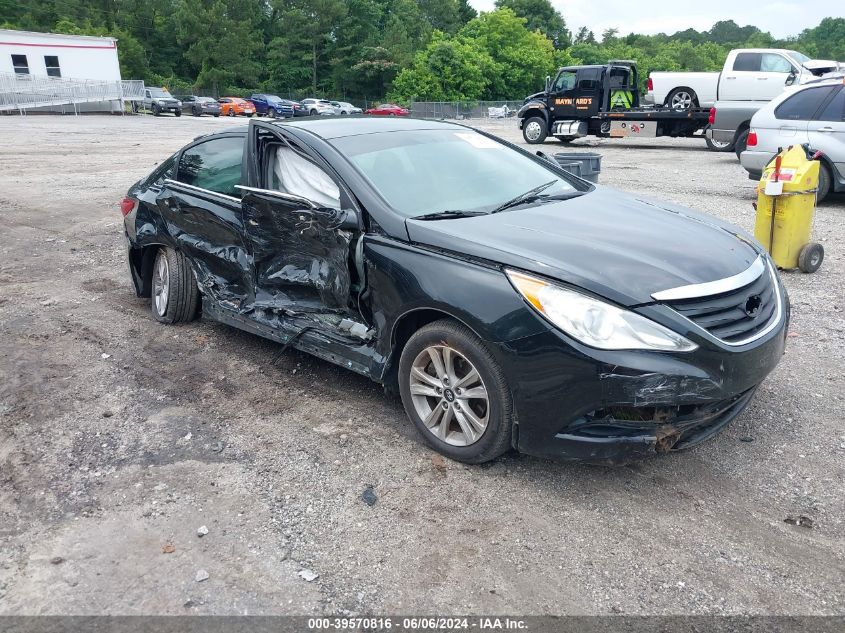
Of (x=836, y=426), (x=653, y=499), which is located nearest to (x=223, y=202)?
(x=653, y=499)

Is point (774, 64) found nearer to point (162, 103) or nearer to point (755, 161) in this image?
point (755, 161)

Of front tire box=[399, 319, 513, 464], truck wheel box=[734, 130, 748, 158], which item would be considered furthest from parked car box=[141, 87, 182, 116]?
front tire box=[399, 319, 513, 464]

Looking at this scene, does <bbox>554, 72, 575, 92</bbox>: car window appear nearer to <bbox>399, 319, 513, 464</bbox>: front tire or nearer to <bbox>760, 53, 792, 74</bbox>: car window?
<bbox>760, 53, 792, 74</bbox>: car window

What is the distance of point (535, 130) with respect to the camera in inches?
844

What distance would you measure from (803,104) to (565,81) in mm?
11747

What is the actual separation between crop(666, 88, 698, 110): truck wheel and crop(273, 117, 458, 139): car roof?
16.8 meters

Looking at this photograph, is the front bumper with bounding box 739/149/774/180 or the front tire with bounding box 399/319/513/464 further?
the front bumper with bounding box 739/149/774/180

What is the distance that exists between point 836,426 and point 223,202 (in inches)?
155

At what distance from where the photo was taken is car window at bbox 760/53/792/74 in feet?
57.3

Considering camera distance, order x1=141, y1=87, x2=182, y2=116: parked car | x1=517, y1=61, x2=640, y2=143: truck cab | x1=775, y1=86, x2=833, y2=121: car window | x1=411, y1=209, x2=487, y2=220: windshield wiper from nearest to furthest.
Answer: x1=411, y1=209, x2=487, y2=220: windshield wiper
x1=775, y1=86, x2=833, y2=121: car window
x1=517, y1=61, x2=640, y2=143: truck cab
x1=141, y1=87, x2=182, y2=116: parked car

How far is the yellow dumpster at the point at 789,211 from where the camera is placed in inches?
257

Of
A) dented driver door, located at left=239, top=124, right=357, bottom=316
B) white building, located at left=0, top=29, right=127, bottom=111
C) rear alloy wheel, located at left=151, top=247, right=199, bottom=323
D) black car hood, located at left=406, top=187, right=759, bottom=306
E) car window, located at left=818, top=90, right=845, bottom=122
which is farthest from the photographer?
white building, located at left=0, top=29, right=127, bottom=111

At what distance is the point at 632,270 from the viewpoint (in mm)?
3203

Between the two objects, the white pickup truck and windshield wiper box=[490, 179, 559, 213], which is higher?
the white pickup truck
